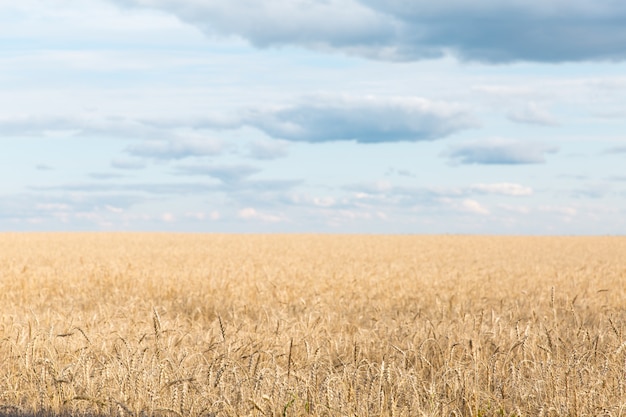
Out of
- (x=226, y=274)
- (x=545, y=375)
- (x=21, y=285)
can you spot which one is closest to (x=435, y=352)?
(x=545, y=375)

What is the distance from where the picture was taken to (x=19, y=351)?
7.79 m

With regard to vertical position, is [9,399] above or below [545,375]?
below

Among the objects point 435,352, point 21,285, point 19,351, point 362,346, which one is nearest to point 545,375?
point 435,352

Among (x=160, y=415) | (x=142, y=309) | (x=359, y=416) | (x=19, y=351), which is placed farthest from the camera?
(x=142, y=309)

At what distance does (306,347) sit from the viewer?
728 cm

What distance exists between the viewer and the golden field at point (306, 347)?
582 centimetres

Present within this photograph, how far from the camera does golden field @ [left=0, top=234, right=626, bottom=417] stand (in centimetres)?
582

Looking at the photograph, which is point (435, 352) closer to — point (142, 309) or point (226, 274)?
point (142, 309)

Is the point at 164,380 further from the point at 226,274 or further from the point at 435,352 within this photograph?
the point at 226,274

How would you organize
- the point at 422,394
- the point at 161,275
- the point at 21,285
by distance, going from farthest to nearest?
the point at 161,275 < the point at 21,285 < the point at 422,394

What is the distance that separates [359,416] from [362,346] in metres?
3.40

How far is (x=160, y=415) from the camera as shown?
18.8 ft

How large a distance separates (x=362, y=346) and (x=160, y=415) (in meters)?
3.46

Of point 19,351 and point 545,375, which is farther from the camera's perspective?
point 19,351
